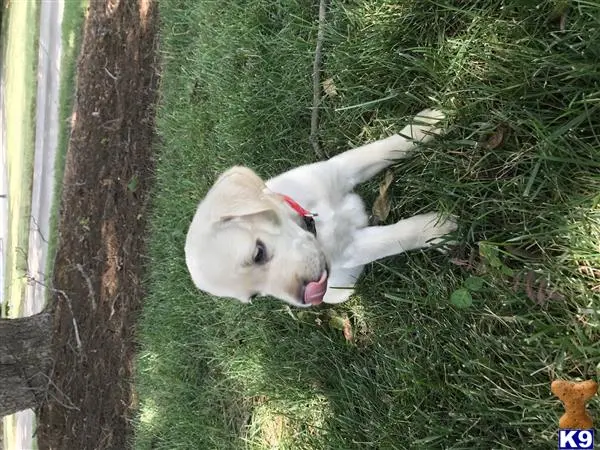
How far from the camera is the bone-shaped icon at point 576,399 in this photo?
1.95 metres

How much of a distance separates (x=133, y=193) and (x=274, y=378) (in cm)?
267

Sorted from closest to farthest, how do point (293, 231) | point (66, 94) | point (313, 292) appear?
point (313, 292)
point (293, 231)
point (66, 94)

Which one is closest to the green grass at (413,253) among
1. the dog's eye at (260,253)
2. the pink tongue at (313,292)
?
the pink tongue at (313,292)

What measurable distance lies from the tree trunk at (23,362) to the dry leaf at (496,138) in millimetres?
5041

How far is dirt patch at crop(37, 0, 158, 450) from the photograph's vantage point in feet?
17.9

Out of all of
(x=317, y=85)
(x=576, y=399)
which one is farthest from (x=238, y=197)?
(x=576, y=399)

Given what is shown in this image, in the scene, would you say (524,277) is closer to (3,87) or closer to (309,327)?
(309,327)

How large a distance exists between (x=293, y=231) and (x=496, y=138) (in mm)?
998

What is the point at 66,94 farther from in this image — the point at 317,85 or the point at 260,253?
the point at 260,253

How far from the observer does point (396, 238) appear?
9.37 ft

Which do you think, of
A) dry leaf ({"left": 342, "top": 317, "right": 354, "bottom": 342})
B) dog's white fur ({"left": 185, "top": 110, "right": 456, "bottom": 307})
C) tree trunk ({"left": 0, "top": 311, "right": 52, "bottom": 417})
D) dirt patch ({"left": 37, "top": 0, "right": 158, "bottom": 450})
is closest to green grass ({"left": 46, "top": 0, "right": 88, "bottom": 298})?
dirt patch ({"left": 37, "top": 0, "right": 158, "bottom": 450})

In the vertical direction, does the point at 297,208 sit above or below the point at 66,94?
above

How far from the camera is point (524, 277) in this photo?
92.7 inches

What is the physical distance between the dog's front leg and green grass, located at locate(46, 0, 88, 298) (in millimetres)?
5120
